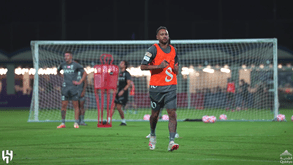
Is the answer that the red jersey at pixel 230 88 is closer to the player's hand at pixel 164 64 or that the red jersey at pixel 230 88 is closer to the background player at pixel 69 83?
the background player at pixel 69 83

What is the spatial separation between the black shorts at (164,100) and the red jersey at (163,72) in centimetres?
17

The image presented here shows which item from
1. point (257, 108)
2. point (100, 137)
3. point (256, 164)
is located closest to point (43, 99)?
point (257, 108)

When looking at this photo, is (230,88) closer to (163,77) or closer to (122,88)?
(122,88)

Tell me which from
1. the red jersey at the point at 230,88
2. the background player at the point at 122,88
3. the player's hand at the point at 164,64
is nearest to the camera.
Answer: the player's hand at the point at 164,64

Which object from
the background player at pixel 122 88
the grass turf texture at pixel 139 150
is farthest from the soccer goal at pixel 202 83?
the grass turf texture at pixel 139 150

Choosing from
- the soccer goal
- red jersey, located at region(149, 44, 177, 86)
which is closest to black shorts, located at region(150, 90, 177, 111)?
red jersey, located at region(149, 44, 177, 86)

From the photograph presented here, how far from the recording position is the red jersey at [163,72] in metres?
7.50

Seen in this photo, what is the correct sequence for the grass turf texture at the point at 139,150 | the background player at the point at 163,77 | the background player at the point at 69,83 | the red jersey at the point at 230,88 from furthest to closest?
the red jersey at the point at 230,88 → the background player at the point at 69,83 → the background player at the point at 163,77 → the grass turf texture at the point at 139,150

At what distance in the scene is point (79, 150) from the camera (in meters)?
7.61

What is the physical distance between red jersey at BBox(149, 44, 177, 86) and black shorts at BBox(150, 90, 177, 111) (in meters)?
0.17

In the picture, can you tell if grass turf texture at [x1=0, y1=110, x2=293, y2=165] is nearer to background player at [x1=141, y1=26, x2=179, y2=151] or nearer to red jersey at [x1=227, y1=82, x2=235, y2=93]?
background player at [x1=141, y1=26, x2=179, y2=151]

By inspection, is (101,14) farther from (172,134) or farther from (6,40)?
(172,134)

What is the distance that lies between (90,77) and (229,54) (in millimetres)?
8665

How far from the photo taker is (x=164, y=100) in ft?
24.7
